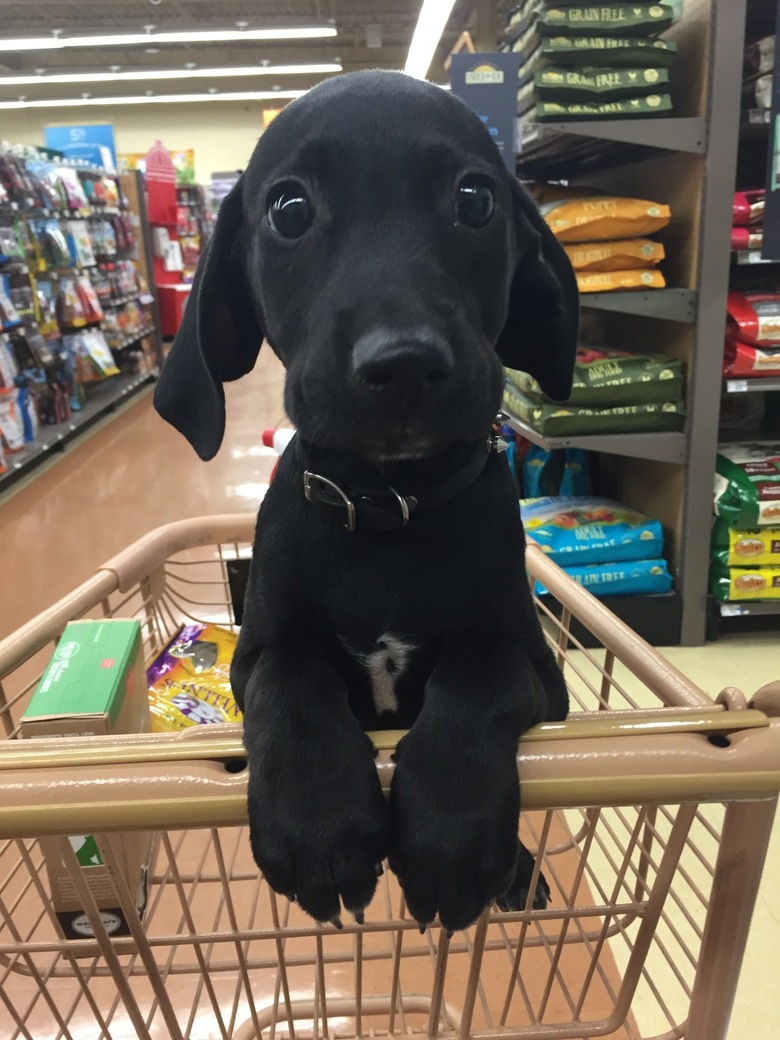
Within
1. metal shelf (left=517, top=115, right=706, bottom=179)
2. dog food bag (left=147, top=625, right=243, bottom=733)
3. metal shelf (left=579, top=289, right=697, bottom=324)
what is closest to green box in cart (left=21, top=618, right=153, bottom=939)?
dog food bag (left=147, top=625, right=243, bottom=733)

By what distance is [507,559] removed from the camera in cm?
84

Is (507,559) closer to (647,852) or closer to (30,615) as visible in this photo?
(647,852)

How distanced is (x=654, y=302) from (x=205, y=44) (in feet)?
38.7

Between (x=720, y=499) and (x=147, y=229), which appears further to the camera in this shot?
(x=147, y=229)

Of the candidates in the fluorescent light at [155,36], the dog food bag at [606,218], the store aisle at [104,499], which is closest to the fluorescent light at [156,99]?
the fluorescent light at [155,36]

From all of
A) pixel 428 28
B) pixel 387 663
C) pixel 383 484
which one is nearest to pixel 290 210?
pixel 383 484

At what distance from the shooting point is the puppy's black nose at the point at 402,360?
61 cm

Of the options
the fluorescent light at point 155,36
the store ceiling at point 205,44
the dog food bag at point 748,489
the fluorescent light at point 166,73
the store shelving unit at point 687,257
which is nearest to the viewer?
the store shelving unit at point 687,257

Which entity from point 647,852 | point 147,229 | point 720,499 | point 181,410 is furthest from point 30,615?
point 147,229

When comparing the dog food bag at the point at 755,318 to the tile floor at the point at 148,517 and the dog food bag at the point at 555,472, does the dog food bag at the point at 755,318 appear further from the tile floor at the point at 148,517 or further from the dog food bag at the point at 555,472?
the tile floor at the point at 148,517

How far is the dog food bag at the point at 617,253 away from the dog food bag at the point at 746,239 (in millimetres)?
172

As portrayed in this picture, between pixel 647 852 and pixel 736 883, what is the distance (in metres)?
0.16

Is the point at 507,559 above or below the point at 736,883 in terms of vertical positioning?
above

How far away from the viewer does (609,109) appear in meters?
2.00
